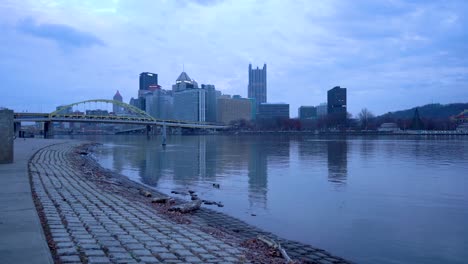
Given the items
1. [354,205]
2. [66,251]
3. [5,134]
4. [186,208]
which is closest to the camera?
[66,251]

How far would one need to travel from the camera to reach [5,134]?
18250 mm

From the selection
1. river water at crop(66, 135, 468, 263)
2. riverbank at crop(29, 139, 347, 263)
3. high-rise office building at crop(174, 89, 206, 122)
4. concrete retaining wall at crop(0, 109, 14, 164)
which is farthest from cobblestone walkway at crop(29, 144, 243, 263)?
high-rise office building at crop(174, 89, 206, 122)

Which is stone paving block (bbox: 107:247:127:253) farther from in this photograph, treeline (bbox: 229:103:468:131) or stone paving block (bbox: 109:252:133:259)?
treeline (bbox: 229:103:468:131)

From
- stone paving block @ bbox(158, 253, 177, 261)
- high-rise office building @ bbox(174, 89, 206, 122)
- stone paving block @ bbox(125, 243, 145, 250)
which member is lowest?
stone paving block @ bbox(158, 253, 177, 261)

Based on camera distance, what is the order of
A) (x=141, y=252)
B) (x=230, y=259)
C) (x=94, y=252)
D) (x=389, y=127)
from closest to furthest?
(x=94, y=252) < (x=141, y=252) < (x=230, y=259) < (x=389, y=127)

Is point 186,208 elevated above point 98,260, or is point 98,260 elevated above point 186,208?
point 98,260

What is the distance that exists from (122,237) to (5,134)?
1440 cm

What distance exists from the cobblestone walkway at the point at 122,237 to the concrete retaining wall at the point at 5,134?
974 centimetres

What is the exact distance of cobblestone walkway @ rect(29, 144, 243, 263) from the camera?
571 centimetres

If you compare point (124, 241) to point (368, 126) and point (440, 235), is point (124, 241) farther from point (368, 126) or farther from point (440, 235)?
point (368, 126)

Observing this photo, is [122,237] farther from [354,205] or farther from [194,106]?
[194,106]

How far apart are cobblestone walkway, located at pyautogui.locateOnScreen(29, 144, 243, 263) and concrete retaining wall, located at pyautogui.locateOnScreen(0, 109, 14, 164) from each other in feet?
31.9

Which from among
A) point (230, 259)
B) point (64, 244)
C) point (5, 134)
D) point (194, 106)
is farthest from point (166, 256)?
point (194, 106)

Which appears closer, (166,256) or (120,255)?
(120,255)
